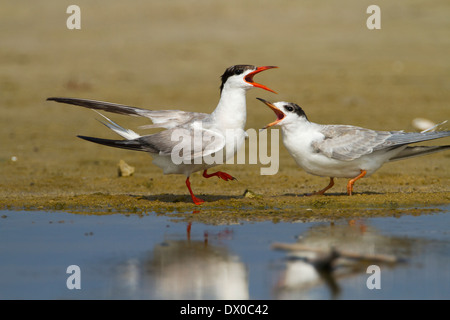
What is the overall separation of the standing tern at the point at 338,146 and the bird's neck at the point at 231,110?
230mm

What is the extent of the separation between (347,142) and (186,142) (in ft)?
4.52

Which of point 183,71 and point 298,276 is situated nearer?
point 298,276

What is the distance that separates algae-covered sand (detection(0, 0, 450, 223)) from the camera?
21.8 ft

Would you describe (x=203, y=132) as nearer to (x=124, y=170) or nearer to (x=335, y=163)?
(x=335, y=163)

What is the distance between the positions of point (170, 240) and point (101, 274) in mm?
880

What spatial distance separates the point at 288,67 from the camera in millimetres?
16547

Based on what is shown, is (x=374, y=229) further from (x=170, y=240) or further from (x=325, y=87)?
(x=325, y=87)

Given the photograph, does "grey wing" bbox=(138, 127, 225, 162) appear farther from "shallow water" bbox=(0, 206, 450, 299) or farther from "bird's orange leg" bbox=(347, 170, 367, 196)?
"bird's orange leg" bbox=(347, 170, 367, 196)

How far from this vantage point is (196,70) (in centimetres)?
1645

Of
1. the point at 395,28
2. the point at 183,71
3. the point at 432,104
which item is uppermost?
the point at 395,28

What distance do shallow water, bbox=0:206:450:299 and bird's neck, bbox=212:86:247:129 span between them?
1.01m

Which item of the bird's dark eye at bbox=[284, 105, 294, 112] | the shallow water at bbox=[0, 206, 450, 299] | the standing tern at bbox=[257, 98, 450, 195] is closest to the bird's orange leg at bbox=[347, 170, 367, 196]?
the standing tern at bbox=[257, 98, 450, 195]

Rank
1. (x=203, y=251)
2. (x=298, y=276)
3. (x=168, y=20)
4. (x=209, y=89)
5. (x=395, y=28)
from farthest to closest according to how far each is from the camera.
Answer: (x=168, y=20) < (x=395, y=28) < (x=209, y=89) < (x=203, y=251) < (x=298, y=276)
